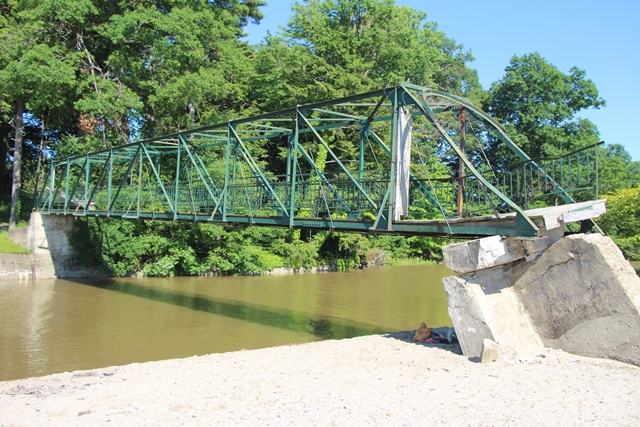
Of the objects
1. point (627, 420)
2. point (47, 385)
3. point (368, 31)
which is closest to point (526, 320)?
point (627, 420)

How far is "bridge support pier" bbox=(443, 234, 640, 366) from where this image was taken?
821 cm

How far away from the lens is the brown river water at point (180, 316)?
12016 millimetres

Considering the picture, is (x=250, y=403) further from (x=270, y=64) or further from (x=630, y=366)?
(x=270, y=64)

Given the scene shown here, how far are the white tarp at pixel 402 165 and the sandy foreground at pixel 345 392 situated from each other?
302 cm

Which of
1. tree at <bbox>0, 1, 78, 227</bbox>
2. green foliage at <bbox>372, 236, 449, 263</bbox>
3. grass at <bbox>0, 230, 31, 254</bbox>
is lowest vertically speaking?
grass at <bbox>0, 230, 31, 254</bbox>

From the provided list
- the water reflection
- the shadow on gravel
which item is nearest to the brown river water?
the water reflection

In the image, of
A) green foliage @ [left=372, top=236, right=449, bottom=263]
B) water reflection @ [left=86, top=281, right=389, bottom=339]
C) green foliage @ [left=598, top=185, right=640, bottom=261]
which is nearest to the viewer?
water reflection @ [left=86, top=281, right=389, bottom=339]

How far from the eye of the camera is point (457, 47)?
50.5m

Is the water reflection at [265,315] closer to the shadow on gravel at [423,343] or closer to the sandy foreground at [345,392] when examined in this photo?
the shadow on gravel at [423,343]

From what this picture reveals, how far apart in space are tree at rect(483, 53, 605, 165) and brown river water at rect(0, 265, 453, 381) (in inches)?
767

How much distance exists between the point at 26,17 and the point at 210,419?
26.5 m

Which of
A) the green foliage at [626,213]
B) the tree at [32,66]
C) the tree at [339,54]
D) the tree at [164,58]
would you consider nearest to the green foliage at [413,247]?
the tree at [339,54]

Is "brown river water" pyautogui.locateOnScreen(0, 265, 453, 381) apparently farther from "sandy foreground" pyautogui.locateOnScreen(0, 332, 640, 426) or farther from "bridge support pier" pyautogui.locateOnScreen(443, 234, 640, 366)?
"bridge support pier" pyautogui.locateOnScreen(443, 234, 640, 366)

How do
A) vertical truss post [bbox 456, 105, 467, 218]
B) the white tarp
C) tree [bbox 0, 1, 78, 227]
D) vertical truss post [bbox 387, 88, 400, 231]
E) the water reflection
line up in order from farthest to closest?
1. tree [bbox 0, 1, 78, 227]
2. the water reflection
3. vertical truss post [bbox 456, 105, 467, 218]
4. the white tarp
5. vertical truss post [bbox 387, 88, 400, 231]
